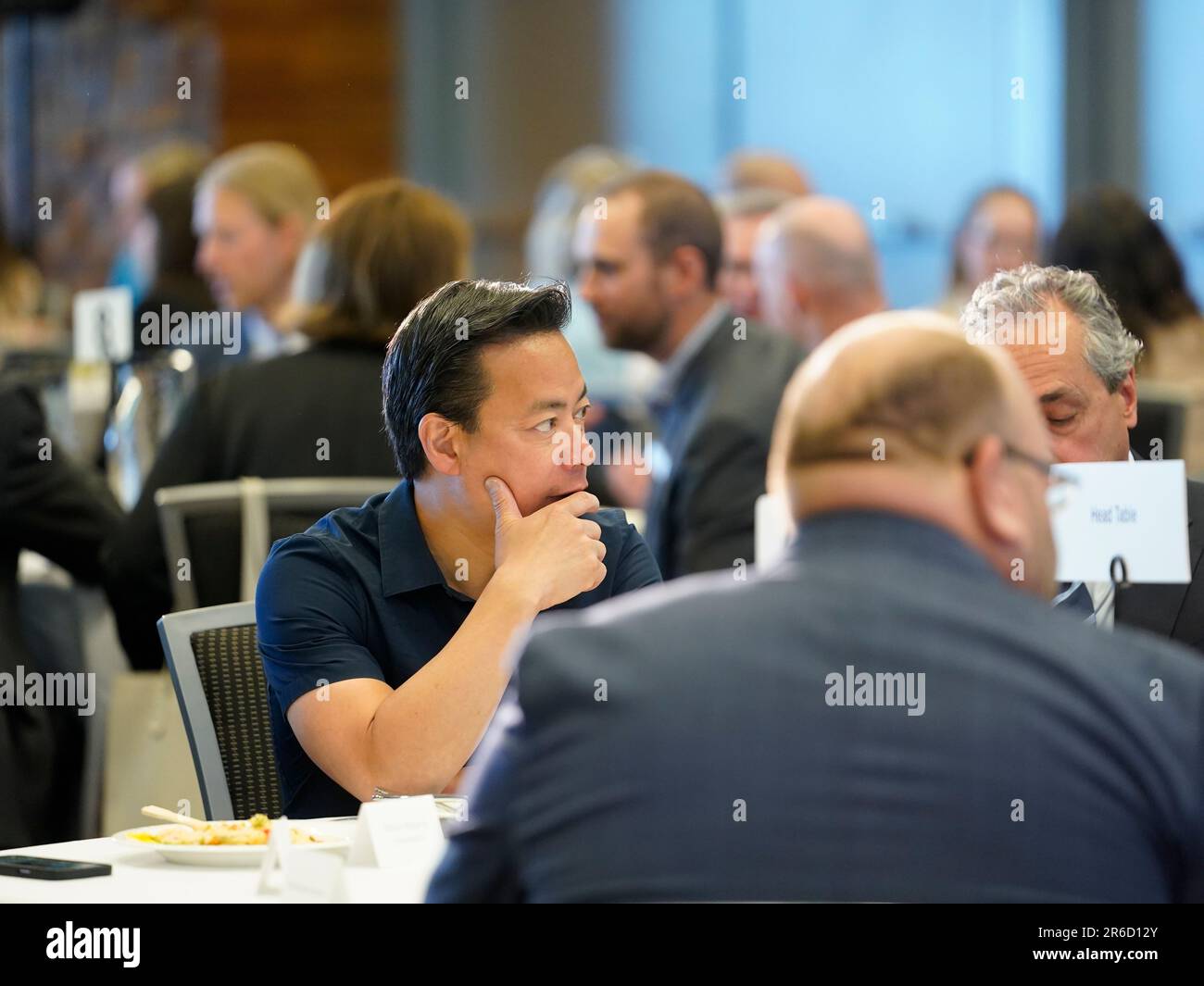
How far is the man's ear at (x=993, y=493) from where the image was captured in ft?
4.34

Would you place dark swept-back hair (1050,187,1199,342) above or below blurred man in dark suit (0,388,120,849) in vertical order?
above

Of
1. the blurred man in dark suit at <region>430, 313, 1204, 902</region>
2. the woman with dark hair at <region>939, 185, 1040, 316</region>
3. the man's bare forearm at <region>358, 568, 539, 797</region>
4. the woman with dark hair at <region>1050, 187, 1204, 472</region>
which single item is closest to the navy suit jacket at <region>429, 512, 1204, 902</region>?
the blurred man in dark suit at <region>430, 313, 1204, 902</region>

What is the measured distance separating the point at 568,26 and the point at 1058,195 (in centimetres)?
232

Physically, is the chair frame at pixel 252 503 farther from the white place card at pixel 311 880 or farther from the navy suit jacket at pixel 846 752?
the navy suit jacket at pixel 846 752

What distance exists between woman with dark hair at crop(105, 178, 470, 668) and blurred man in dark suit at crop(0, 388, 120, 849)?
0.12 meters

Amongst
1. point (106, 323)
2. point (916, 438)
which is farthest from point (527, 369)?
point (106, 323)

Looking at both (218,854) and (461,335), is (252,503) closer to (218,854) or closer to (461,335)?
(461,335)

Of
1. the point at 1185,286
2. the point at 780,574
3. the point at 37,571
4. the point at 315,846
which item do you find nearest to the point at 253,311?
the point at 37,571

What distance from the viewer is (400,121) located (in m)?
8.16

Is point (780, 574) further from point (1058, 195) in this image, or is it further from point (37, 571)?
point (1058, 195)

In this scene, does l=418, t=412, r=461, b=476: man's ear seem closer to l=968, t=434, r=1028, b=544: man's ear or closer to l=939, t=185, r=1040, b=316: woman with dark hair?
l=968, t=434, r=1028, b=544: man's ear

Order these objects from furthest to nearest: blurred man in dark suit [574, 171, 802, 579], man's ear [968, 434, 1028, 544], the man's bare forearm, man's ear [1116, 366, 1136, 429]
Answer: blurred man in dark suit [574, 171, 802, 579] < man's ear [1116, 366, 1136, 429] < the man's bare forearm < man's ear [968, 434, 1028, 544]

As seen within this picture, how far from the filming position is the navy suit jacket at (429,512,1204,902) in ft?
4.00

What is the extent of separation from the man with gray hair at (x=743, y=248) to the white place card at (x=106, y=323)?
1.65 m
